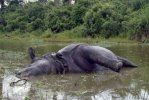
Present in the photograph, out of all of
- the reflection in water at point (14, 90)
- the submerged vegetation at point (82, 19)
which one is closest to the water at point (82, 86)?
the reflection in water at point (14, 90)

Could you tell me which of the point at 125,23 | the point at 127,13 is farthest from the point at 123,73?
the point at 127,13

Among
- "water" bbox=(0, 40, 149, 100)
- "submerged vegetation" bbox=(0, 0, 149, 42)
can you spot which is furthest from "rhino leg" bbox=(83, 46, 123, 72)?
"submerged vegetation" bbox=(0, 0, 149, 42)

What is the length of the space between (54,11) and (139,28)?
10495 mm

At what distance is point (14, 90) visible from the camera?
6023 mm

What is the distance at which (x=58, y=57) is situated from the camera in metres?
8.05

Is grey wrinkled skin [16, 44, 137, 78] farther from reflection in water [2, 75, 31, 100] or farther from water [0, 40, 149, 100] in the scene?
reflection in water [2, 75, 31, 100]

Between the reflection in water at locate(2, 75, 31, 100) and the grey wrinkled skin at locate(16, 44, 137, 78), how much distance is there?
75 centimetres

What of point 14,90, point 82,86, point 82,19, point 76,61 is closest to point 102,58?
point 76,61

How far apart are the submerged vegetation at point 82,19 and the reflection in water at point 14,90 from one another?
1395 centimetres

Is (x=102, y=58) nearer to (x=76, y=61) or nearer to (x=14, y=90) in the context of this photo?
(x=76, y=61)

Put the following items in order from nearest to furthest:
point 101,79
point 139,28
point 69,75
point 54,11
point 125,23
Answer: point 101,79 → point 69,75 → point 139,28 → point 125,23 → point 54,11

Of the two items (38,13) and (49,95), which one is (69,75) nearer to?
(49,95)

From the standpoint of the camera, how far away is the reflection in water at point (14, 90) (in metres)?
5.43

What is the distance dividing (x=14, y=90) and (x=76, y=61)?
2.51m
